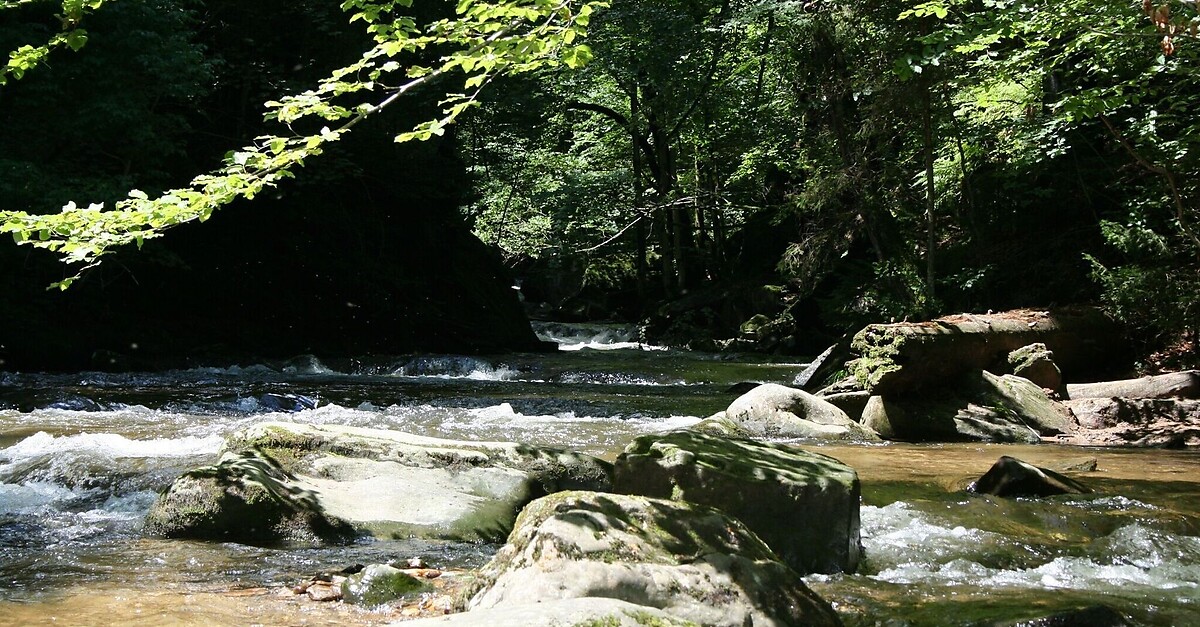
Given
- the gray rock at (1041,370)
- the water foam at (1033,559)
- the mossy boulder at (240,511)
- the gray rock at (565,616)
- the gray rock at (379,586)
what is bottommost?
the water foam at (1033,559)

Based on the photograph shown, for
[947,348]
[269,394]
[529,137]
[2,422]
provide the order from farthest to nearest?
[529,137]
[269,394]
[947,348]
[2,422]

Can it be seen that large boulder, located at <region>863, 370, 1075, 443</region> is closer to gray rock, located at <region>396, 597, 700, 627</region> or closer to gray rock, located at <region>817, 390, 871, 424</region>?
gray rock, located at <region>817, 390, 871, 424</region>

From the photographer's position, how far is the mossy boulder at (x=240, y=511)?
209 inches

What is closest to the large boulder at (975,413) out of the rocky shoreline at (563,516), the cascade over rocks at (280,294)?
the rocky shoreline at (563,516)

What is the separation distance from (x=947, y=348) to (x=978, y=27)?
4615 mm

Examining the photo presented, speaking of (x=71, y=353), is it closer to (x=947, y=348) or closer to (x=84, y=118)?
(x=84, y=118)

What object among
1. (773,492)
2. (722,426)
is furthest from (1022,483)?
(722,426)

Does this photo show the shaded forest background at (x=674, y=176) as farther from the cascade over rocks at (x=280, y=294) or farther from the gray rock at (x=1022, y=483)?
the gray rock at (x=1022, y=483)

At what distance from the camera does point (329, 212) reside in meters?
21.4

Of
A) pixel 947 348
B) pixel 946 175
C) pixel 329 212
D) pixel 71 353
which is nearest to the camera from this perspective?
pixel 947 348

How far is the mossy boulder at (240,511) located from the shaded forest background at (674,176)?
15.3 ft

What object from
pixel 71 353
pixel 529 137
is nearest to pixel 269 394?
pixel 71 353

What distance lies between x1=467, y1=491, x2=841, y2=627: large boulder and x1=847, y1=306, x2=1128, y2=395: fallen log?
7.01 m

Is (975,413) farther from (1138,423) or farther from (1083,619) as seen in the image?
(1083,619)
